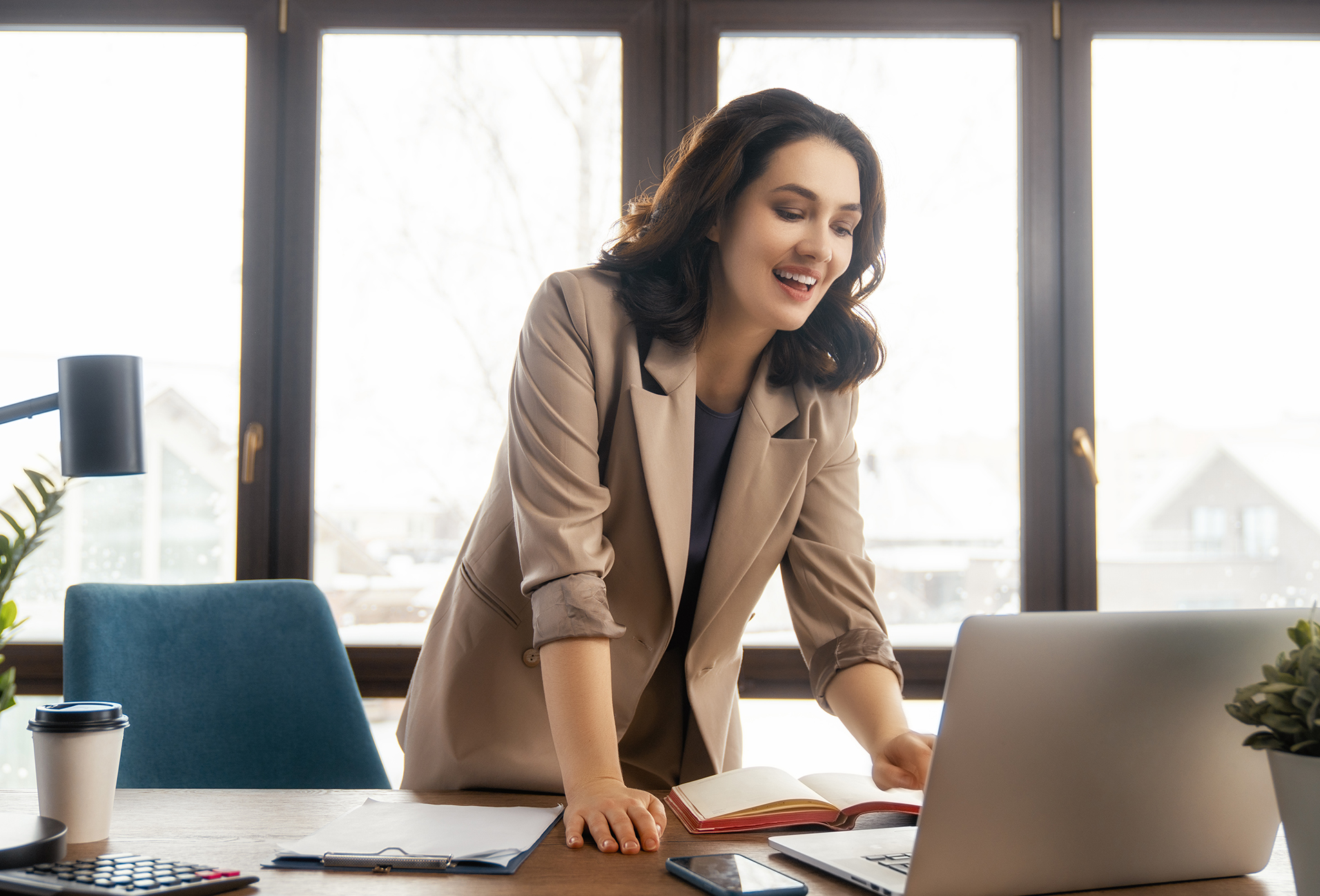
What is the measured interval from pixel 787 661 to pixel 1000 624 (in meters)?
1.63

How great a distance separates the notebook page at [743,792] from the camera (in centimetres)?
98

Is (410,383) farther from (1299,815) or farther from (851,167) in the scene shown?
(1299,815)

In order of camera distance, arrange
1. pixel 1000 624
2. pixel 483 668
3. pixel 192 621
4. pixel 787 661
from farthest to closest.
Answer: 1. pixel 787 661
2. pixel 192 621
3. pixel 483 668
4. pixel 1000 624

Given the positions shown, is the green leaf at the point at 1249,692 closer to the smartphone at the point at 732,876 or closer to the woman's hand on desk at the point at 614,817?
the smartphone at the point at 732,876

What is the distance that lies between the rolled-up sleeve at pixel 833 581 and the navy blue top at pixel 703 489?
5.1 inches

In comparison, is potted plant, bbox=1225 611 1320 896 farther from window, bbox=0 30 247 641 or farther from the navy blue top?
window, bbox=0 30 247 641

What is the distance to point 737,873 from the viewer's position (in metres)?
0.80

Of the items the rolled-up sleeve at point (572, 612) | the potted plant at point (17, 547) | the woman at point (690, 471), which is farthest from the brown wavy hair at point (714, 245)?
the potted plant at point (17, 547)

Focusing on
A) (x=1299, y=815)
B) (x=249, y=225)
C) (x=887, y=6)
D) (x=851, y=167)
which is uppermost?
(x=887, y=6)

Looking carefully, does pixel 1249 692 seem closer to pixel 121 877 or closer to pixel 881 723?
pixel 881 723

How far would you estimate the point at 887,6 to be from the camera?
7.65ft

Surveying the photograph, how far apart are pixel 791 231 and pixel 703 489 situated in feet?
1.31

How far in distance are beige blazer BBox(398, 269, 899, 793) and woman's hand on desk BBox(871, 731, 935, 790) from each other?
167 millimetres

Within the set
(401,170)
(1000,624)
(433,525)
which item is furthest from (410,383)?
(1000,624)
